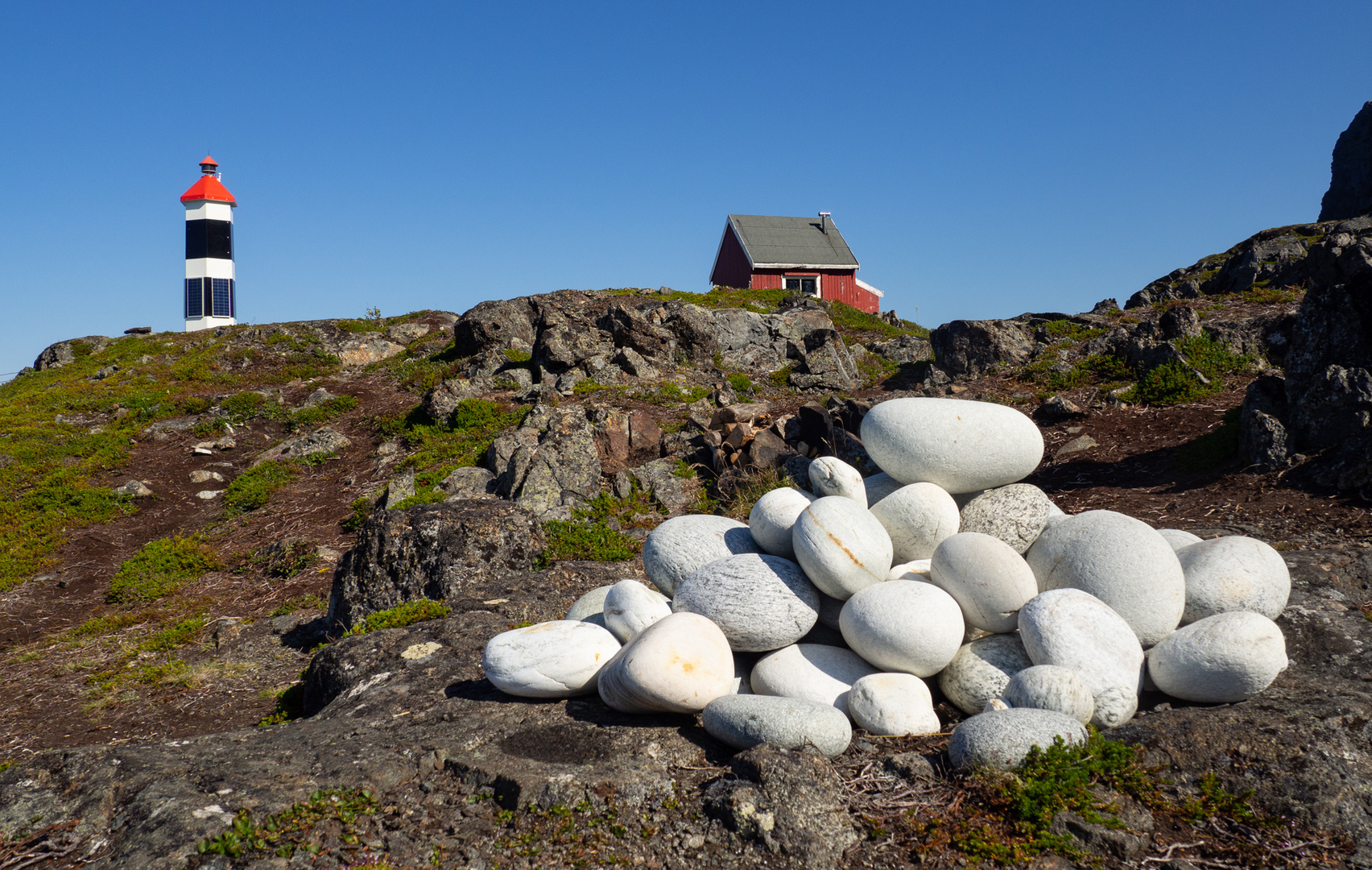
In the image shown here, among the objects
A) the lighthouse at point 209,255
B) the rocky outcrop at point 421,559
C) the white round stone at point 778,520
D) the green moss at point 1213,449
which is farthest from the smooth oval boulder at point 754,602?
the lighthouse at point 209,255

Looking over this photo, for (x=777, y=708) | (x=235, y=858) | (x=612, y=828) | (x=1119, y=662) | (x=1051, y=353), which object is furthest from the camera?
(x=1051, y=353)

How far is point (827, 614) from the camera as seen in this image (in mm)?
5438

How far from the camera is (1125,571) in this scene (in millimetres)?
4992

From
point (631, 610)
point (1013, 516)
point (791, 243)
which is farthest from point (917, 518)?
point (791, 243)

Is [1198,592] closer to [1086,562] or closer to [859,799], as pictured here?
[1086,562]

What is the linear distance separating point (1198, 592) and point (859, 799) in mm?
3035

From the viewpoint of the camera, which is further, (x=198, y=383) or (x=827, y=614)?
(x=198, y=383)

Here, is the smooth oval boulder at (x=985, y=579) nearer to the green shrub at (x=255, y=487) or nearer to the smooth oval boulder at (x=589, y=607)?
the smooth oval boulder at (x=589, y=607)

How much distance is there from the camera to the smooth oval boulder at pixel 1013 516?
5797 mm

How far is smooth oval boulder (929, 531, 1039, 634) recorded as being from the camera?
16.2ft

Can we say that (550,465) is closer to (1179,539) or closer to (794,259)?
(1179,539)

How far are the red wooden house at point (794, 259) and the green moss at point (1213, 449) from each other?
93.8ft

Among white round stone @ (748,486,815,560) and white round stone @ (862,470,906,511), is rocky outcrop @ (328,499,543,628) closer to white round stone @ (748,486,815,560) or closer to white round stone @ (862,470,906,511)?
white round stone @ (748,486,815,560)

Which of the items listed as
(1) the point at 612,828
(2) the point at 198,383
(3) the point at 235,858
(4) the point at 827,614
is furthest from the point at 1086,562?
(2) the point at 198,383
